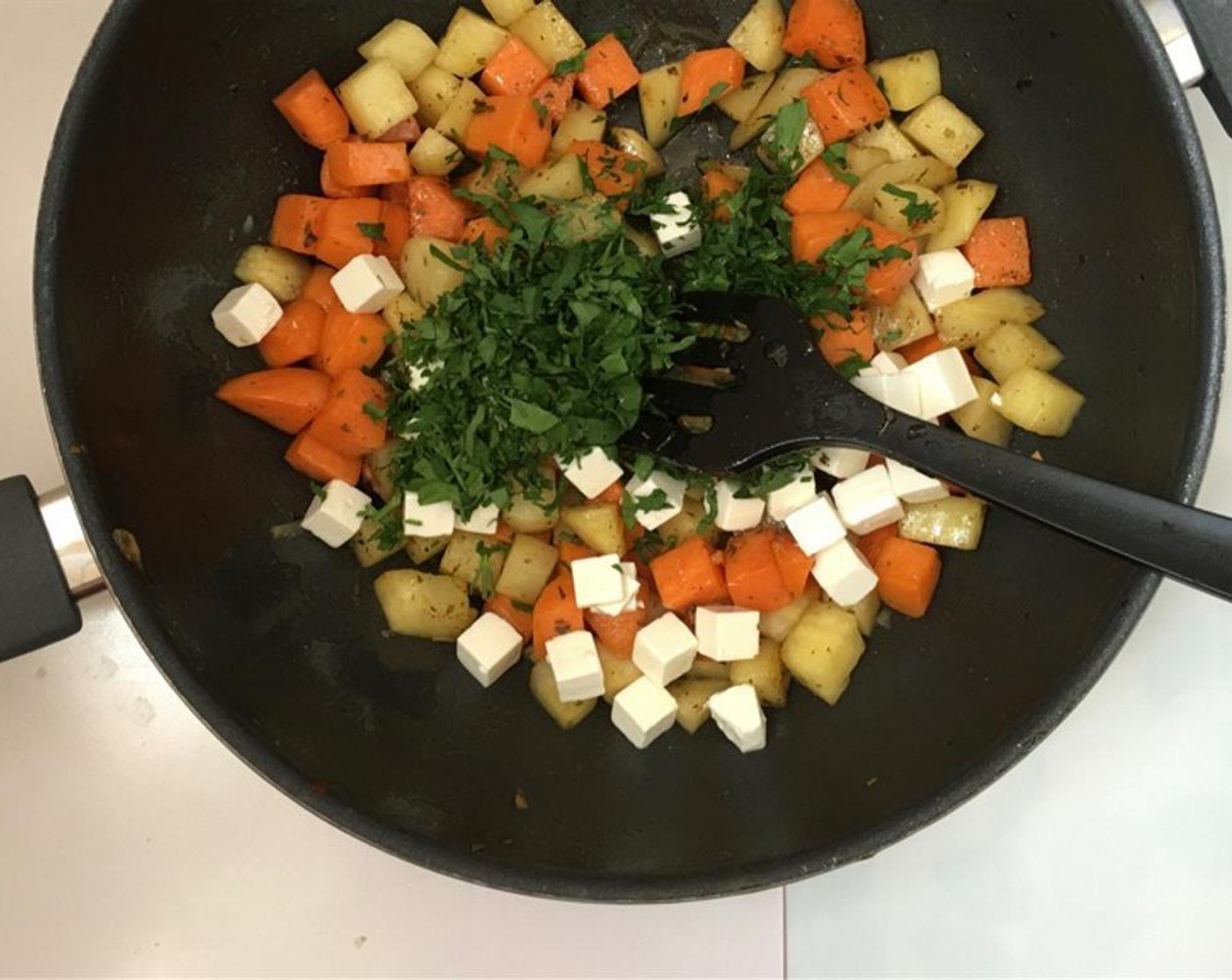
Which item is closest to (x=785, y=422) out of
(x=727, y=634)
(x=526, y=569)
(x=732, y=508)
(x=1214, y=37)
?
(x=732, y=508)

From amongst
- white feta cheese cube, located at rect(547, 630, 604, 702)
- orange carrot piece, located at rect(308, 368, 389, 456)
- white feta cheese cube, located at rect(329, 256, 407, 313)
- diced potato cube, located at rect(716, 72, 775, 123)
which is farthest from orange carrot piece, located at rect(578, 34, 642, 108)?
white feta cheese cube, located at rect(547, 630, 604, 702)

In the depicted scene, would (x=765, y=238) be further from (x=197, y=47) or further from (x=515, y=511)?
(x=197, y=47)

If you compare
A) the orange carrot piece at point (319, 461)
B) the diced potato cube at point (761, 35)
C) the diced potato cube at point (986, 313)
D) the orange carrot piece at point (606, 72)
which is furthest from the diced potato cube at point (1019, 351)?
the orange carrot piece at point (319, 461)

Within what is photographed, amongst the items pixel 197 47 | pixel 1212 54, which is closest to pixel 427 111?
pixel 197 47

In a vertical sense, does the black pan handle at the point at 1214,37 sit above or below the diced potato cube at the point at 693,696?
above

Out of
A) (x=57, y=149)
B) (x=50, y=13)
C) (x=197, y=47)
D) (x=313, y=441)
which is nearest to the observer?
(x=57, y=149)

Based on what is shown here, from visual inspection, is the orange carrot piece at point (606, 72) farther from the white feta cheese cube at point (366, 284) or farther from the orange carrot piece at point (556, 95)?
the white feta cheese cube at point (366, 284)

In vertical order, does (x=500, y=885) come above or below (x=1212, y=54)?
below
